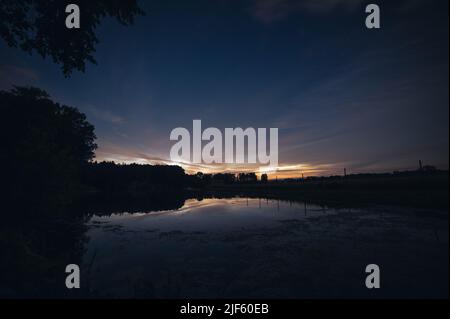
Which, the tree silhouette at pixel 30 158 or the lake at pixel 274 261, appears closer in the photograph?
the lake at pixel 274 261

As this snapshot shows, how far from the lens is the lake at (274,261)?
6359 mm

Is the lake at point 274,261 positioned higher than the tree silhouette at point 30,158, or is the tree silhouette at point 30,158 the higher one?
the tree silhouette at point 30,158

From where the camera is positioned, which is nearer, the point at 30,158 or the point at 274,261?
the point at 274,261

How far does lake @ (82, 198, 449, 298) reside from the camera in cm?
636

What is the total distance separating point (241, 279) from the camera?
7227 mm

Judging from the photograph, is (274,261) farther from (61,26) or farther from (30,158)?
(30,158)

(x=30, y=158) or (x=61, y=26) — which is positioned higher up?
(x=61, y=26)

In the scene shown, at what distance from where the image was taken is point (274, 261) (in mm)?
8758

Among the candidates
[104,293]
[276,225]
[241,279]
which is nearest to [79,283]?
[104,293]

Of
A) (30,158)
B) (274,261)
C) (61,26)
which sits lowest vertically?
(274,261)

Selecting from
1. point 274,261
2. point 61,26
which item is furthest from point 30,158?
point 274,261

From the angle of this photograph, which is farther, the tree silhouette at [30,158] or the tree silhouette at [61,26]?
the tree silhouette at [30,158]
